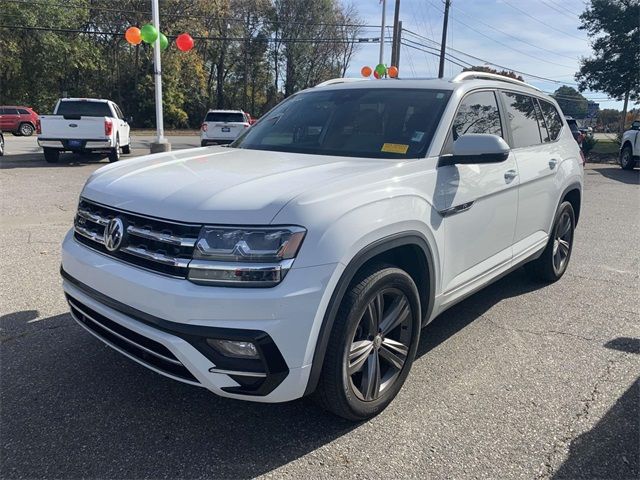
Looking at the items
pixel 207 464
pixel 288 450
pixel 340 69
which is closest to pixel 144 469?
pixel 207 464

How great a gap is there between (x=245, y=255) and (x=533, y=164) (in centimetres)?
302

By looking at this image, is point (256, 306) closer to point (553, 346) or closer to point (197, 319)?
point (197, 319)

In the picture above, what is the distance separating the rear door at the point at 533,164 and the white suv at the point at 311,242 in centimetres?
12

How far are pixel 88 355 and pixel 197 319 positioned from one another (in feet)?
5.37

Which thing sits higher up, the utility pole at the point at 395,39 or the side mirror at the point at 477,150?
the utility pole at the point at 395,39

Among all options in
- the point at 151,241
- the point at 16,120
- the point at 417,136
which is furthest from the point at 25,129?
the point at 151,241

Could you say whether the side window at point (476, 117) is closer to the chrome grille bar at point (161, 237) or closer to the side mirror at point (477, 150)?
the side mirror at point (477, 150)

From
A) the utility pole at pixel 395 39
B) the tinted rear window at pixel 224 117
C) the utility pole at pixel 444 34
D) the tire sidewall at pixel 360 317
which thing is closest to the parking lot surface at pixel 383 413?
the tire sidewall at pixel 360 317

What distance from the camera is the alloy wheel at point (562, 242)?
5.21 metres

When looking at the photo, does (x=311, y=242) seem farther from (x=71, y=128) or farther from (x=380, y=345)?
(x=71, y=128)

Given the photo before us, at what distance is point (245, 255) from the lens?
91.9 inches

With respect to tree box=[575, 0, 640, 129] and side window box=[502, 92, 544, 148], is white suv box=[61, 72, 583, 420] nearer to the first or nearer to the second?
A: side window box=[502, 92, 544, 148]

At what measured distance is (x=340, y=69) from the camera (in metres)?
55.6

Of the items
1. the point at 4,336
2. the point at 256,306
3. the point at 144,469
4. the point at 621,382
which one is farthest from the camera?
the point at 4,336
